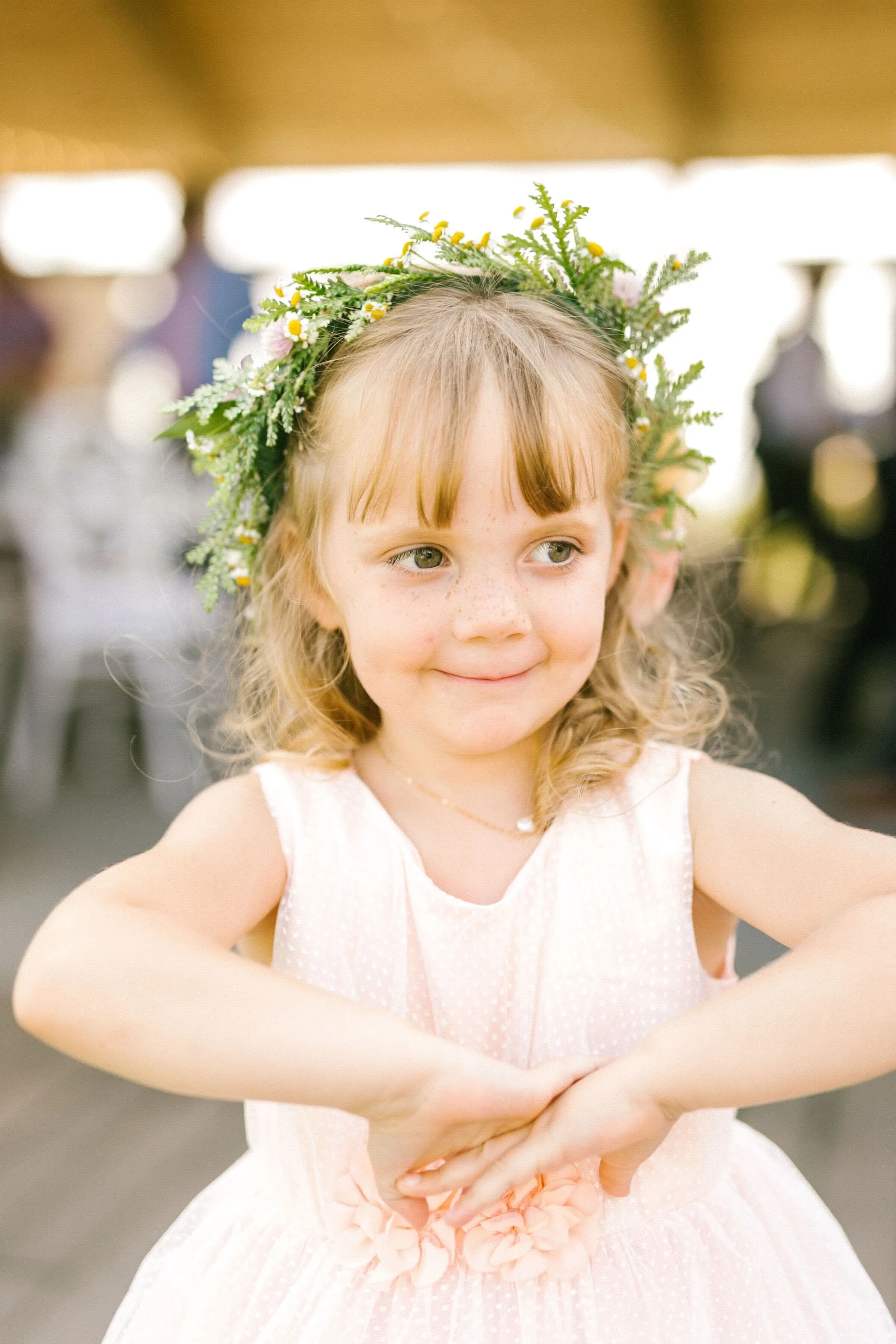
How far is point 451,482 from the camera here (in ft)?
3.34

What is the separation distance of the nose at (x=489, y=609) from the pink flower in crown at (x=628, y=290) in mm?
421

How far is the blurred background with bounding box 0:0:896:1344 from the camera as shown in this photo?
15.5 feet

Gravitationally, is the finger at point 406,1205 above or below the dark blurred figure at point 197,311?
below

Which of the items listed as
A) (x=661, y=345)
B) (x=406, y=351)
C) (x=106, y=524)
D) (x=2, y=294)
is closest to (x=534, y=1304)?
(x=406, y=351)

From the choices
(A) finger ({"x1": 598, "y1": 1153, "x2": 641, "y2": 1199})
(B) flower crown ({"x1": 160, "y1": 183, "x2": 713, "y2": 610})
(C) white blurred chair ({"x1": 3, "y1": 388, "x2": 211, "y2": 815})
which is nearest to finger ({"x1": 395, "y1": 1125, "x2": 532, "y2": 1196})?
(A) finger ({"x1": 598, "y1": 1153, "x2": 641, "y2": 1199})

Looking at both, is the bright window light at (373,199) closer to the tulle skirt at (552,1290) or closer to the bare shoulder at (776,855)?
the bare shoulder at (776,855)

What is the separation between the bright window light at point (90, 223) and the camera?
6.39 metres

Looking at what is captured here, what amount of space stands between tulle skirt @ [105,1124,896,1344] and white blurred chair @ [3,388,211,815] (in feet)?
11.2

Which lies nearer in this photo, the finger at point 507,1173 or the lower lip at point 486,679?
the finger at point 507,1173

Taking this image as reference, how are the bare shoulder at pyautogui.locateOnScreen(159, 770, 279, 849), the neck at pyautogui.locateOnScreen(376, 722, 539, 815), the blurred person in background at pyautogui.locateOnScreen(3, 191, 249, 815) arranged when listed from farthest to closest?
the blurred person in background at pyautogui.locateOnScreen(3, 191, 249, 815), the neck at pyautogui.locateOnScreen(376, 722, 539, 815), the bare shoulder at pyautogui.locateOnScreen(159, 770, 279, 849)

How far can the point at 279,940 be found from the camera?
1.12 meters

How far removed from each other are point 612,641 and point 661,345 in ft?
1.09

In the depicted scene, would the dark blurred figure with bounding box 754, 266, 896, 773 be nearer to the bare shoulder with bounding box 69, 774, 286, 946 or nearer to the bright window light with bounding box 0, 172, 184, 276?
the bright window light with bounding box 0, 172, 184, 276

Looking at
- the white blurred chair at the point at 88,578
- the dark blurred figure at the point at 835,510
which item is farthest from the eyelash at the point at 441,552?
the dark blurred figure at the point at 835,510
